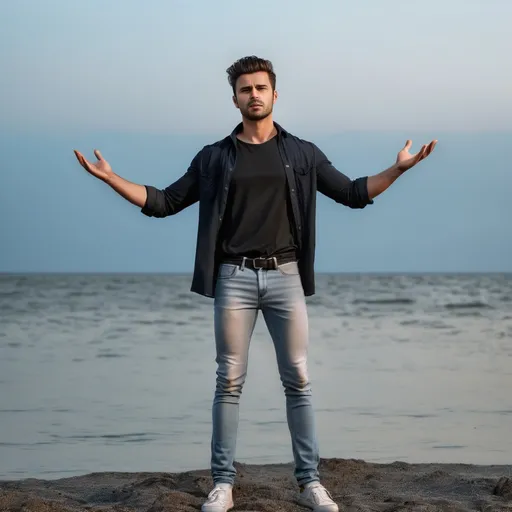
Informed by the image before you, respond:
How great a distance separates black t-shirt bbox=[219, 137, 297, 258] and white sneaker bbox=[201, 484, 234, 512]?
1136 millimetres

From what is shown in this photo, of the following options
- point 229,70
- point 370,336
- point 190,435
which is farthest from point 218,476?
point 370,336

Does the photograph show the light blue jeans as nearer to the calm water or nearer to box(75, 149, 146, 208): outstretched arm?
box(75, 149, 146, 208): outstretched arm

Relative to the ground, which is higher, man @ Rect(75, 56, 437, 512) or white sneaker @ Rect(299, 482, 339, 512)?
man @ Rect(75, 56, 437, 512)

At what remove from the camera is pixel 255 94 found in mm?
4949

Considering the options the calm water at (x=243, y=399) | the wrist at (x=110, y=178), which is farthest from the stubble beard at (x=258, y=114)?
the calm water at (x=243, y=399)

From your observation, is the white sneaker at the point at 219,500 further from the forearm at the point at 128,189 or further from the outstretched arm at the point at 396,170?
the outstretched arm at the point at 396,170

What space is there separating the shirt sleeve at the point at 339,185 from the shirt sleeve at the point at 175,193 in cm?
61

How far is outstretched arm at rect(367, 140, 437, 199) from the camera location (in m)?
4.98

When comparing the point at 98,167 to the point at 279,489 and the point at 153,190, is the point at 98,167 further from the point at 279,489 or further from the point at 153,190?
the point at 279,489

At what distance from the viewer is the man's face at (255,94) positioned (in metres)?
4.96

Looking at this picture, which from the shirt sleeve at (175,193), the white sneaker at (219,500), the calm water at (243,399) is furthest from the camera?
the calm water at (243,399)

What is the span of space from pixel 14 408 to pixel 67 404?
0.46 meters

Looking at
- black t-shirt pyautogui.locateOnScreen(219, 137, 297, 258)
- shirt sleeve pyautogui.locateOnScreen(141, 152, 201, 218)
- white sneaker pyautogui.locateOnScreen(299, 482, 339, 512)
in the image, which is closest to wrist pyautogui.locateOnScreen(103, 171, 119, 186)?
shirt sleeve pyautogui.locateOnScreen(141, 152, 201, 218)

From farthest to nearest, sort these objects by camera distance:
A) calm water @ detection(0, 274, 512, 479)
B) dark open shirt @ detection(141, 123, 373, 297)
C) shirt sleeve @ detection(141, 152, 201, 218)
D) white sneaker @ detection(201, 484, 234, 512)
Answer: calm water @ detection(0, 274, 512, 479)
shirt sleeve @ detection(141, 152, 201, 218)
dark open shirt @ detection(141, 123, 373, 297)
white sneaker @ detection(201, 484, 234, 512)
